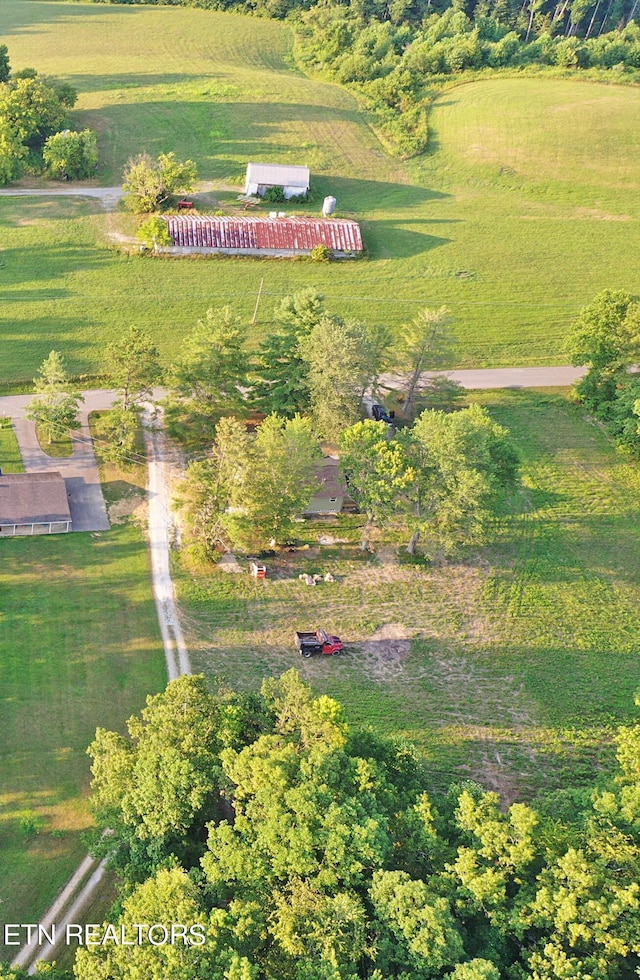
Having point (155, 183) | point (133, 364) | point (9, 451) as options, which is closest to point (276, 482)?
point (133, 364)

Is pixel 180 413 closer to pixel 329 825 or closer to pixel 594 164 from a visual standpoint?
pixel 329 825

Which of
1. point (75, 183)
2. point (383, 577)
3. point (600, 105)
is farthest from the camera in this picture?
point (600, 105)

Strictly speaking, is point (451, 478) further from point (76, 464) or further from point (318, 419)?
point (76, 464)

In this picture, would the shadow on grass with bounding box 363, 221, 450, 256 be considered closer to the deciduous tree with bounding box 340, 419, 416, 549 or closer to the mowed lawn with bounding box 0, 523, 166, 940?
the deciduous tree with bounding box 340, 419, 416, 549

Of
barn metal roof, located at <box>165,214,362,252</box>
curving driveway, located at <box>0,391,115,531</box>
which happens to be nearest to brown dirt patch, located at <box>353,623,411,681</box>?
curving driveway, located at <box>0,391,115,531</box>

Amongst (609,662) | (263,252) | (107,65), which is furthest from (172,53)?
(609,662)
